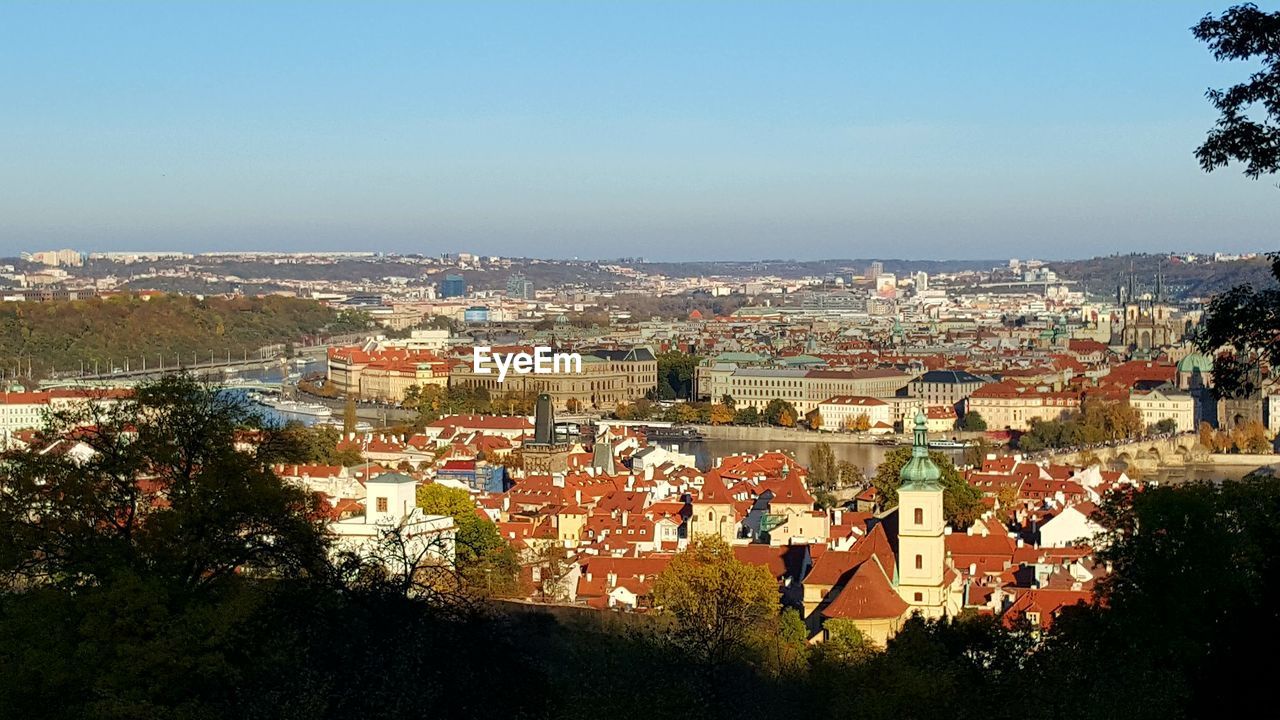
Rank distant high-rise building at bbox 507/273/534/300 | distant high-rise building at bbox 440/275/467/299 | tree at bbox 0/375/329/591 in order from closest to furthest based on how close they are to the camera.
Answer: tree at bbox 0/375/329/591 < distant high-rise building at bbox 440/275/467/299 < distant high-rise building at bbox 507/273/534/300

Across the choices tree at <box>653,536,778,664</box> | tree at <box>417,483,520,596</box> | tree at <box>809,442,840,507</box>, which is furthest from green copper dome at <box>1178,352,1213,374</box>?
tree at <box>653,536,778,664</box>

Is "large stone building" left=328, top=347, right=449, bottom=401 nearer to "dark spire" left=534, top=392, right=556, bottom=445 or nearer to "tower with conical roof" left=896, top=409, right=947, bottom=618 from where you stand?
"dark spire" left=534, top=392, right=556, bottom=445

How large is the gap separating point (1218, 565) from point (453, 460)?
1938 cm

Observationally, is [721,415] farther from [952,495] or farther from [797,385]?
[952,495]

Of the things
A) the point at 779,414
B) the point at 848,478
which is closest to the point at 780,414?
the point at 779,414

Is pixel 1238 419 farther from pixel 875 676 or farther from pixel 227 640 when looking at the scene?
pixel 227 640

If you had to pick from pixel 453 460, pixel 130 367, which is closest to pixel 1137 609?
pixel 453 460

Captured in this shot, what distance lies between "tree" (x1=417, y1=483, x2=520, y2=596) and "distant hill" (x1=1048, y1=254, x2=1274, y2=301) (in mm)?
93574

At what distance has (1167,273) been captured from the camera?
145 metres

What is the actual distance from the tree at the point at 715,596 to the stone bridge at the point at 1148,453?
2194 centimetres

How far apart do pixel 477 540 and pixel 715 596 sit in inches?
156

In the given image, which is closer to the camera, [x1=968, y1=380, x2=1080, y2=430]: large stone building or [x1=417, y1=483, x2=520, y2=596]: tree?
[x1=417, y1=483, x2=520, y2=596]: tree

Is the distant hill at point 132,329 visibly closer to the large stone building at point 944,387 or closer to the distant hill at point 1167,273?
the large stone building at point 944,387

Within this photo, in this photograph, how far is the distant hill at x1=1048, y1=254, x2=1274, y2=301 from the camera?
407ft
